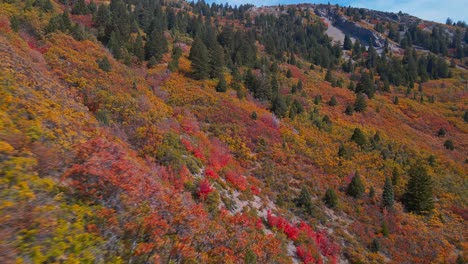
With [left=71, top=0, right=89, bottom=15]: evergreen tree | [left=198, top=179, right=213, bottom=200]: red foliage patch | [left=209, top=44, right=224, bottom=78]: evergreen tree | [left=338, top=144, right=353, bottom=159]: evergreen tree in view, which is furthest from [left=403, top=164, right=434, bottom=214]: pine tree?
[left=71, top=0, right=89, bottom=15]: evergreen tree

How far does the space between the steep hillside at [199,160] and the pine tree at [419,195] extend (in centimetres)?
11

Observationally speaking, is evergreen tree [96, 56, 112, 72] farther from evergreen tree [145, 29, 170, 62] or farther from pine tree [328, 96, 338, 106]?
pine tree [328, 96, 338, 106]

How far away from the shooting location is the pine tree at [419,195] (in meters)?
20.6

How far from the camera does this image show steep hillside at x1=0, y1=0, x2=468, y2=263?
18.8 feet

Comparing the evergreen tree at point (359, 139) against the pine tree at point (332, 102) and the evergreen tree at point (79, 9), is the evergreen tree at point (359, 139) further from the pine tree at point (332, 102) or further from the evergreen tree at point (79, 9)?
the evergreen tree at point (79, 9)

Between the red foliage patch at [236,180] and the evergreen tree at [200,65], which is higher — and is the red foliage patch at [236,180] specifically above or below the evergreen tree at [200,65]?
below

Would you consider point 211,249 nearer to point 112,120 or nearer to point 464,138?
point 112,120

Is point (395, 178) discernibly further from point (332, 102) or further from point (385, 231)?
point (332, 102)

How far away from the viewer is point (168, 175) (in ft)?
41.5

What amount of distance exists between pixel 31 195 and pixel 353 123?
35.3 metres

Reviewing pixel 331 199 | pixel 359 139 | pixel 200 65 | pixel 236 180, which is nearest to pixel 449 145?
pixel 359 139

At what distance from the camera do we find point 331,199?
61.0 ft

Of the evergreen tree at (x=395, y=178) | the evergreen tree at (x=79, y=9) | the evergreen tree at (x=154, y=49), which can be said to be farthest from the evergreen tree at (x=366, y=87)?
the evergreen tree at (x=79, y=9)

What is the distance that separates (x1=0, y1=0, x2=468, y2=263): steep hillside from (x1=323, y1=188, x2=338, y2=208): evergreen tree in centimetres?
10
